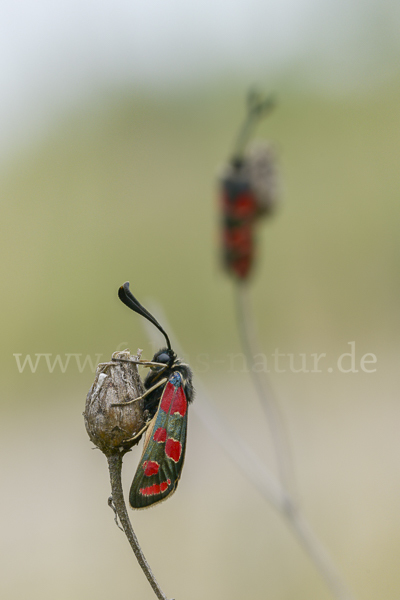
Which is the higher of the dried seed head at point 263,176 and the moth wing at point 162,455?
the dried seed head at point 263,176

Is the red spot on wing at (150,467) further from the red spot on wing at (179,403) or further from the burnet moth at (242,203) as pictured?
the burnet moth at (242,203)

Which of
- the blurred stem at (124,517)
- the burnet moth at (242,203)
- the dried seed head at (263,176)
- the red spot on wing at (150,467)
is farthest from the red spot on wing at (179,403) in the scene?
the dried seed head at (263,176)

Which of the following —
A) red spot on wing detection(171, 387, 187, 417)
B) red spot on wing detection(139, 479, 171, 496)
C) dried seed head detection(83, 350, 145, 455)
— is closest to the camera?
dried seed head detection(83, 350, 145, 455)

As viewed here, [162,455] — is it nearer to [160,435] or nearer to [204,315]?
[160,435]

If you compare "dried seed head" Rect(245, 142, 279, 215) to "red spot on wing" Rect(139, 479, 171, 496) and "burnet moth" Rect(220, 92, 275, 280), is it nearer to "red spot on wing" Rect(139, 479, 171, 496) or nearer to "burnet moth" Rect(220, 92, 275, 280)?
"burnet moth" Rect(220, 92, 275, 280)

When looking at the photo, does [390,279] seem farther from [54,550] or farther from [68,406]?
[54,550]

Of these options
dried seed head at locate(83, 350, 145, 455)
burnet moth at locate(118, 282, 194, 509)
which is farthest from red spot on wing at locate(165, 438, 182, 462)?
dried seed head at locate(83, 350, 145, 455)

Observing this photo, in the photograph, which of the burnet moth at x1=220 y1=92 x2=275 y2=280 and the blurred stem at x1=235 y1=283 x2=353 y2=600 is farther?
the burnet moth at x1=220 y1=92 x2=275 y2=280
